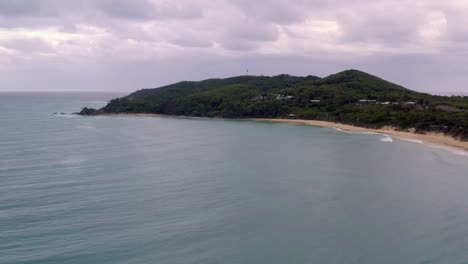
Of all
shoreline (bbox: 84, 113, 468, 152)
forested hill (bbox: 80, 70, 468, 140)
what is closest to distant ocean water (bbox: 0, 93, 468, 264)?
shoreline (bbox: 84, 113, 468, 152)

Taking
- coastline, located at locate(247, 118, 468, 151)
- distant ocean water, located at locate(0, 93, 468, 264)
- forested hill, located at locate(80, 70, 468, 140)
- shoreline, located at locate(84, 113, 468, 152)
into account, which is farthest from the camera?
forested hill, located at locate(80, 70, 468, 140)

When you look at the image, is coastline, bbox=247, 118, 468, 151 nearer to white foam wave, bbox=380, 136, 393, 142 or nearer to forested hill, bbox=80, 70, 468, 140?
forested hill, bbox=80, 70, 468, 140

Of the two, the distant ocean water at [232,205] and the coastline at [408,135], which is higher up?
the coastline at [408,135]

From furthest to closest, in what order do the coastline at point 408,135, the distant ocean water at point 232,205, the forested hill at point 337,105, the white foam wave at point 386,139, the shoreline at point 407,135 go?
the forested hill at point 337,105 → the white foam wave at point 386,139 → the coastline at point 408,135 → the shoreline at point 407,135 → the distant ocean water at point 232,205

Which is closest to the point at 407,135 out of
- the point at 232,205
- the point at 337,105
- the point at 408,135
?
the point at 408,135

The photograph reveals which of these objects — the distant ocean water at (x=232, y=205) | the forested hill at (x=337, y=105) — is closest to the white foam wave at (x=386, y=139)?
the forested hill at (x=337, y=105)

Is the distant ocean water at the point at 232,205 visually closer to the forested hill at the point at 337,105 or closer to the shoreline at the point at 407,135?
the shoreline at the point at 407,135
